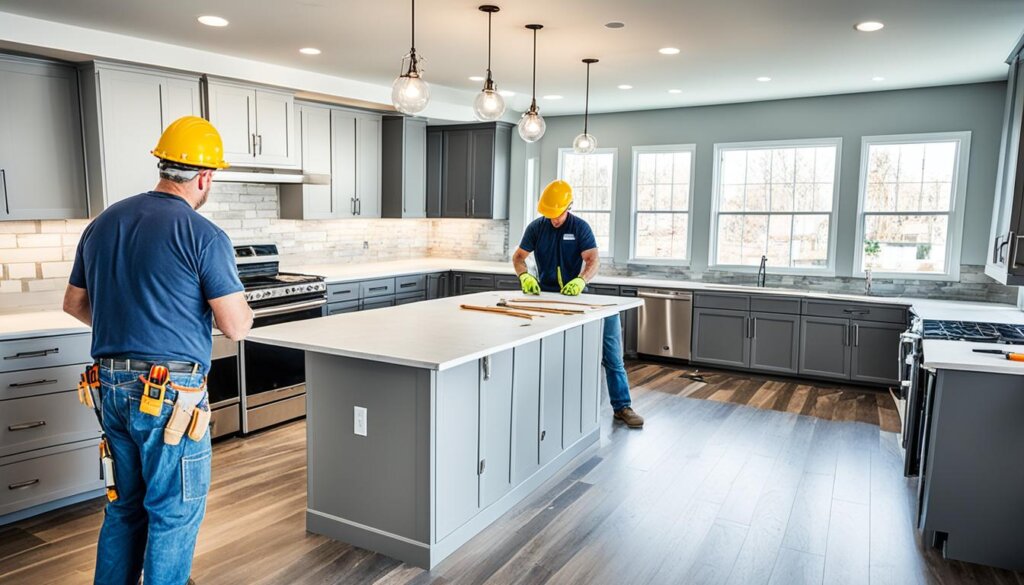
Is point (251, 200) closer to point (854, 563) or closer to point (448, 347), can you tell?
point (448, 347)

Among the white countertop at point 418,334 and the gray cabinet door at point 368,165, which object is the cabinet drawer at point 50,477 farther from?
the gray cabinet door at point 368,165

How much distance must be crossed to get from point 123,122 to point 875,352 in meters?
5.94

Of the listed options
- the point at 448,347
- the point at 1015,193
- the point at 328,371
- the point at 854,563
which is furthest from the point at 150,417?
the point at 1015,193

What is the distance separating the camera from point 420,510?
280 centimetres

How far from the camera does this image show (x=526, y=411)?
343 cm

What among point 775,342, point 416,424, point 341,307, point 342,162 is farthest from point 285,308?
point 775,342

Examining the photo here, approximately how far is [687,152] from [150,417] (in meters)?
6.00

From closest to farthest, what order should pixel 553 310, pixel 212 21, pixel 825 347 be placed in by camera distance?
pixel 553 310
pixel 212 21
pixel 825 347

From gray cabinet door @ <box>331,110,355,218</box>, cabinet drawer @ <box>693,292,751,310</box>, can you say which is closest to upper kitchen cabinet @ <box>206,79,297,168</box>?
gray cabinet door @ <box>331,110,355,218</box>

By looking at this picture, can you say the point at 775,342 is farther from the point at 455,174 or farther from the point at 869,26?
the point at 455,174

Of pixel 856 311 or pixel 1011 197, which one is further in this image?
pixel 856 311

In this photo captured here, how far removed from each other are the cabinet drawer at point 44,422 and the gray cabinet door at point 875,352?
18.4ft

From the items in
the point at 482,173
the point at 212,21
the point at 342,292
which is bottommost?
the point at 342,292

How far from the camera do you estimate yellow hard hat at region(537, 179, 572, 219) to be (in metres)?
4.52
